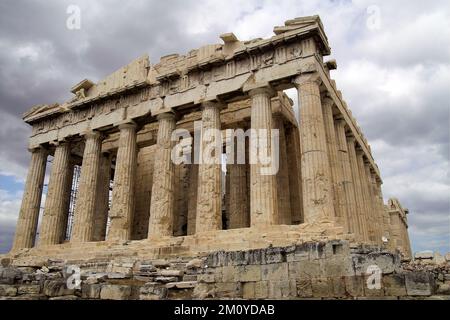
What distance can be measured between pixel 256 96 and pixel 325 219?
618cm

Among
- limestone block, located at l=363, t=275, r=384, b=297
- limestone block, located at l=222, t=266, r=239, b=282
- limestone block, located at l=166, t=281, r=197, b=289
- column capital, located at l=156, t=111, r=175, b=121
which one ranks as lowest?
limestone block, located at l=363, t=275, r=384, b=297

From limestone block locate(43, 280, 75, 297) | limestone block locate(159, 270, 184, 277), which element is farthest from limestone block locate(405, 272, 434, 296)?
limestone block locate(43, 280, 75, 297)

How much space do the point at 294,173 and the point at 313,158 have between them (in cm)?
583

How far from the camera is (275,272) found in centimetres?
795

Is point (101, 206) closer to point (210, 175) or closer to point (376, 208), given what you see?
point (210, 175)

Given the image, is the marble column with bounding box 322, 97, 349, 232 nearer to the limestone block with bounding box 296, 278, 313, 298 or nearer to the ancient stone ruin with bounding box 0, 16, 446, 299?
the ancient stone ruin with bounding box 0, 16, 446, 299

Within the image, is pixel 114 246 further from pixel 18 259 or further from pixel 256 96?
pixel 256 96

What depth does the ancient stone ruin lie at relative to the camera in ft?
27.0

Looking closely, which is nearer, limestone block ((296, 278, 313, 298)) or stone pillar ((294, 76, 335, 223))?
limestone block ((296, 278, 313, 298))

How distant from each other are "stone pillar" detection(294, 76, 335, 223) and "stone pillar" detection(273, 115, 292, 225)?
3.92 metres

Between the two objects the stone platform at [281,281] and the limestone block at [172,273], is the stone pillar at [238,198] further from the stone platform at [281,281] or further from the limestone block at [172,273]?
the stone platform at [281,281]

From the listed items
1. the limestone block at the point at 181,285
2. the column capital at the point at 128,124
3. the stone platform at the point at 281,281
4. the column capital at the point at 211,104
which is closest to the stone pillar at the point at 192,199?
the column capital at the point at 128,124

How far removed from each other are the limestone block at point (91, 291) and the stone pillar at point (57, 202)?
13500mm

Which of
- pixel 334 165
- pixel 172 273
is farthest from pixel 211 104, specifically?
pixel 172 273
